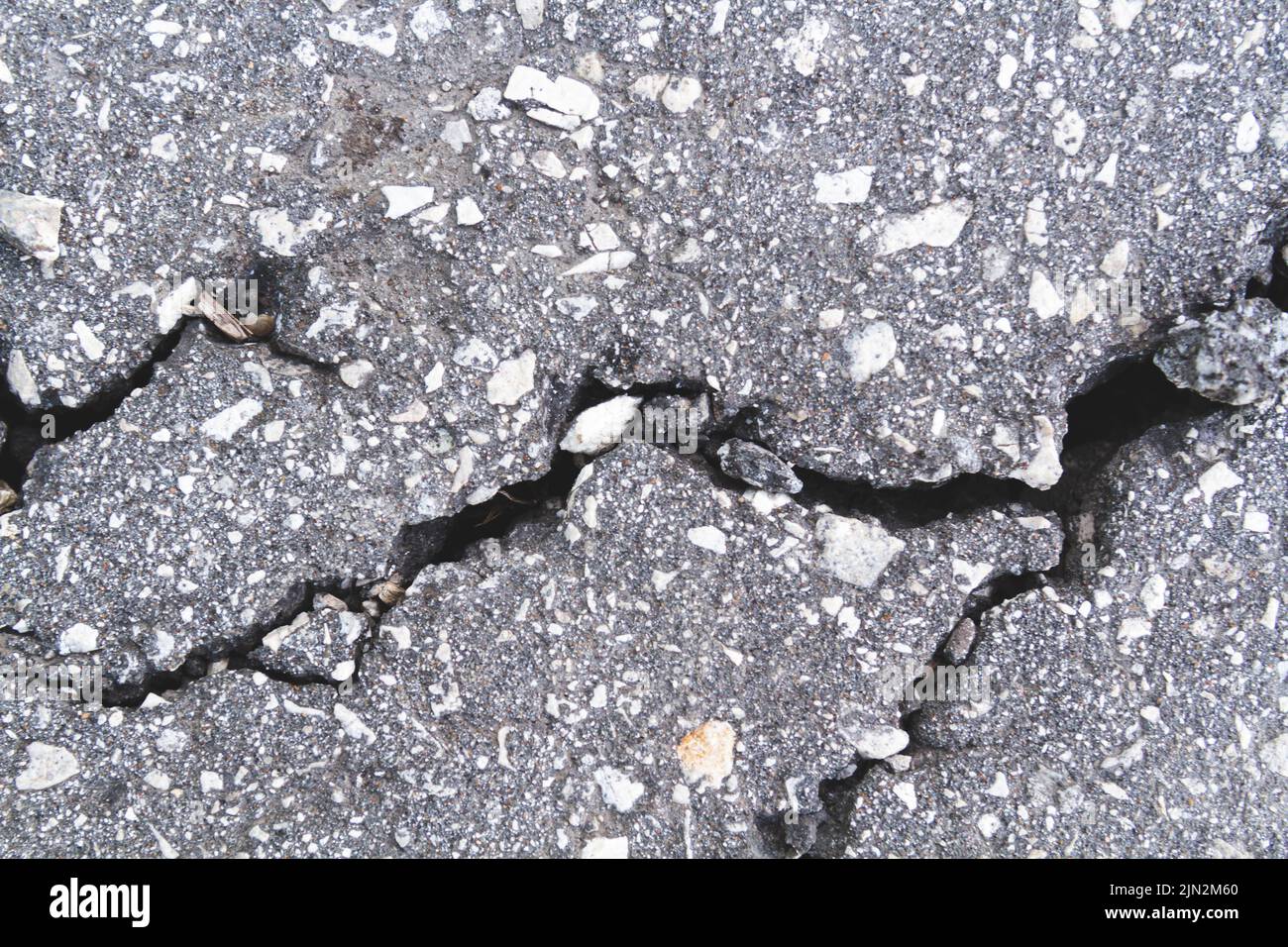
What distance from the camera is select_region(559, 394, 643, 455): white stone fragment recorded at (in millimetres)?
1912

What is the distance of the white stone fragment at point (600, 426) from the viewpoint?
1.91 m

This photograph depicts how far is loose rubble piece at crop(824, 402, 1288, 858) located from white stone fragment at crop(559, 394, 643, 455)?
0.85 metres

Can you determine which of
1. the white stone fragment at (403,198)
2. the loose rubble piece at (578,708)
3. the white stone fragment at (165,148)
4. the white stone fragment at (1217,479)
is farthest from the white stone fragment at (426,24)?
the white stone fragment at (1217,479)

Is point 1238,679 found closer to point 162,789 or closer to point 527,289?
point 527,289

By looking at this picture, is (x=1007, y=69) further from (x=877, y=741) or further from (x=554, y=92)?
(x=877, y=741)

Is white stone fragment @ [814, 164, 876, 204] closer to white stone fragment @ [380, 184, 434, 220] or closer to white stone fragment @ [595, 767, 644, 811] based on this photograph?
white stone fragment @ [380, 184, 434, 220]

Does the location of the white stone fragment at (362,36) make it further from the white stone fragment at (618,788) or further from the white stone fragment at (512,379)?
the white stone fragment at (618,788)

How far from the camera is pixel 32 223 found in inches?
70.6

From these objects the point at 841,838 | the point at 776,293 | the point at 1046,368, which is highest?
the point at 776,293

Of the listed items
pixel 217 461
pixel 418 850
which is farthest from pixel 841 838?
pixel 217 461

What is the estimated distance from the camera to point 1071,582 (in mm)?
1936

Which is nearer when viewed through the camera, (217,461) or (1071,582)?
(217,461)

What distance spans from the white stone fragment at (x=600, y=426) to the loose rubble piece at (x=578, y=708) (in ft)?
0.15
